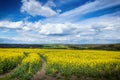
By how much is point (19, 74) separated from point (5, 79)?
185 cm

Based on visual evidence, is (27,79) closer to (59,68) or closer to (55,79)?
(55,79)

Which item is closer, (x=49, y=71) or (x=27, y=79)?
(x=27, y=79)

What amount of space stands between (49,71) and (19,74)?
2755 mm

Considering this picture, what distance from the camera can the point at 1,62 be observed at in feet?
57.7

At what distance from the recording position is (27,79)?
536 inches

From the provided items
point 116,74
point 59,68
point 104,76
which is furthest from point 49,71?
point 116,74

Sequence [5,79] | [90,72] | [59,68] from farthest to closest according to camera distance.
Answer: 1. [59,68]
2. [90,72]
3. [5,79]

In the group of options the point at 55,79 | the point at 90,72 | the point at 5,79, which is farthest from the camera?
the point at 90,72

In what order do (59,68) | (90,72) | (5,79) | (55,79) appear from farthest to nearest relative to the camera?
A: (59,68), (90,72), (55,79), (5,79)

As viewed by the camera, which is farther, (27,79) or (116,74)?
(116,74)

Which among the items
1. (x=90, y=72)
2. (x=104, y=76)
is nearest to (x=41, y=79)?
(x=90, y=72)

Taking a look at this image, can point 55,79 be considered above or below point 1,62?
below

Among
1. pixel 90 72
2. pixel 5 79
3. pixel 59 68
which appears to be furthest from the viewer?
pixel 59 68

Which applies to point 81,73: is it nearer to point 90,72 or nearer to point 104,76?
point 90,72
